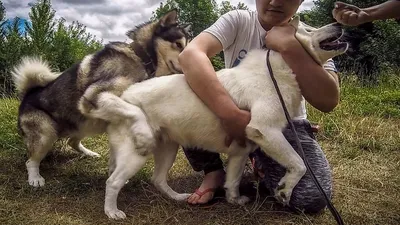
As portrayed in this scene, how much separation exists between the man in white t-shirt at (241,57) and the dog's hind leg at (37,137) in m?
1.23

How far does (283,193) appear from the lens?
7.84 ft

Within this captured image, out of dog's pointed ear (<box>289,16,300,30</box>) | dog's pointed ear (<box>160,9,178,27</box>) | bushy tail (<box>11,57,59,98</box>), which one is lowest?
bushy tail (<box>11,57,59,98</box>)

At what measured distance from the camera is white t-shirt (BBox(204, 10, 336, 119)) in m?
2.73

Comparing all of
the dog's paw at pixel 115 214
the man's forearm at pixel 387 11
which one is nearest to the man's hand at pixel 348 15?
the man's forearm at pixel 387 11

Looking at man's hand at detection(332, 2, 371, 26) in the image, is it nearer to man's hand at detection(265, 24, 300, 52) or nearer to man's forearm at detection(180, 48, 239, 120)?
man's hand at detection(265, 24, 300, 52)

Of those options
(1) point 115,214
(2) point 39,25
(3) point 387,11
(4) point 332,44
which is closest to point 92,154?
(1) point 115,214

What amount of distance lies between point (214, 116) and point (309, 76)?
0.63m

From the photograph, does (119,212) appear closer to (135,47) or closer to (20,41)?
(135,47)

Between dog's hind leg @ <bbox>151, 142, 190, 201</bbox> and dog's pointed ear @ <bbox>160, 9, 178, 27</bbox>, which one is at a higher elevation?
dog's pointed ear @ <bbox>160, 9, 178, 27</bbox>

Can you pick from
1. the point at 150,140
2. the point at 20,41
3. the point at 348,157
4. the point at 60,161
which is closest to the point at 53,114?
the point at 60,161

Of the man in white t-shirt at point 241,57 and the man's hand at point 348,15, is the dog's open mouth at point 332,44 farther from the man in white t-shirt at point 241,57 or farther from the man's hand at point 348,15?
the man's hand at point 348,15

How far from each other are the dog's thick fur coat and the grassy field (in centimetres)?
31

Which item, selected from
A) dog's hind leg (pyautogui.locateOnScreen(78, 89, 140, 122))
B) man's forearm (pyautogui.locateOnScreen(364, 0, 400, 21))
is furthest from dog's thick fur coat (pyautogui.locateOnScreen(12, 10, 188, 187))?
man's forearm (pyautogui.locateOnScreen(364, 0, 400, 21))

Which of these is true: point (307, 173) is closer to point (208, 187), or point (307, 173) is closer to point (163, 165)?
point (208, 187)
